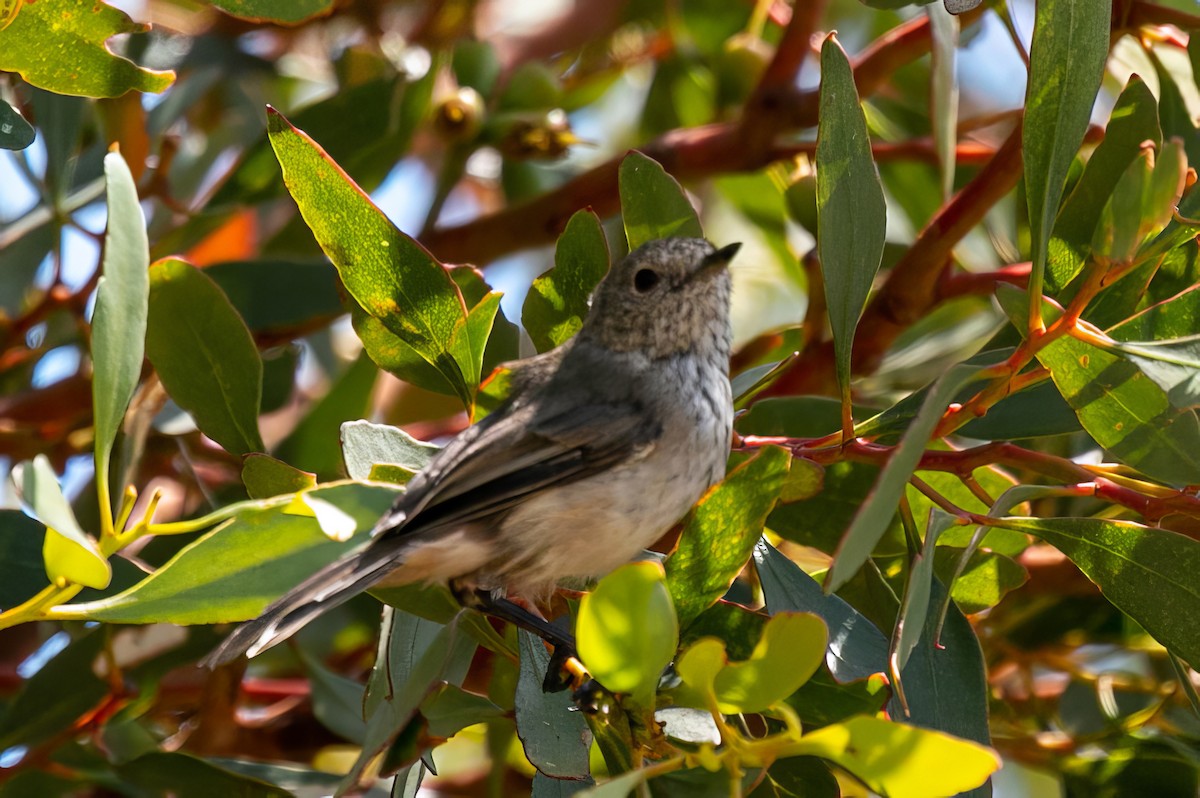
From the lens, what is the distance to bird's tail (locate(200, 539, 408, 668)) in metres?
1.87

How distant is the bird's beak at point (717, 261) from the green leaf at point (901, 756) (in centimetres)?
134

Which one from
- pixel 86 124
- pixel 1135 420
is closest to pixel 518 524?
pixel 1135 420

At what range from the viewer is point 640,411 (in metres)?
2.46

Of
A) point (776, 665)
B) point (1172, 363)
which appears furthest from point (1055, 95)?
point (776, 665)

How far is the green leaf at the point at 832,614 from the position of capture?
5.74 ft

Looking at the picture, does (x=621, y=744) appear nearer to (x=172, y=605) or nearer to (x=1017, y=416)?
(x=172, y=605)

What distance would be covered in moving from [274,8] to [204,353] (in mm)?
599

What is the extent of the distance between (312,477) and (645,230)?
0.81 m

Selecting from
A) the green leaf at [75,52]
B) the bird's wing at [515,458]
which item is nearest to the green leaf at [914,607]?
the bird's wing at [515,458]

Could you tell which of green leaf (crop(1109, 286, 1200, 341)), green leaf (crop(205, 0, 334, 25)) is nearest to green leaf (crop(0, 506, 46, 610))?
green leaf (crop(205, 0, 334, 25))

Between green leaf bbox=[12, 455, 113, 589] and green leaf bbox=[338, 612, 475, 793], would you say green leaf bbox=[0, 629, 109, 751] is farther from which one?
green leaf bbox=[12, 455, 113, 589]

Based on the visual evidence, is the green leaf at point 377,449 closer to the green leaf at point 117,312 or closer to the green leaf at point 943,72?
the green leaf at point 117,312

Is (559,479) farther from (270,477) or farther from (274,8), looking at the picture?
(274,8)

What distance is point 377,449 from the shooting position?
2.08 m
